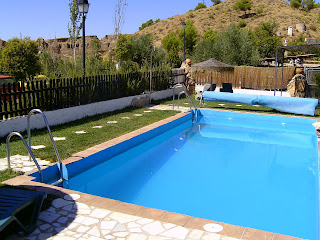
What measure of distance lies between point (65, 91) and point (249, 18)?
55.3m

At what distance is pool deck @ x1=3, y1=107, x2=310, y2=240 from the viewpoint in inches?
135

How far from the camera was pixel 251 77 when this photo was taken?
1962cm

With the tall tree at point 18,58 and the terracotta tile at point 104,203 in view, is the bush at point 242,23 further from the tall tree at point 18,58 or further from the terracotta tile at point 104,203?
the terracotta tile at point 104,203

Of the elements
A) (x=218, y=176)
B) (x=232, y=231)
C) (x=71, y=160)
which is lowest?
(x=218, y=176)

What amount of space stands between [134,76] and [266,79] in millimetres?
9414

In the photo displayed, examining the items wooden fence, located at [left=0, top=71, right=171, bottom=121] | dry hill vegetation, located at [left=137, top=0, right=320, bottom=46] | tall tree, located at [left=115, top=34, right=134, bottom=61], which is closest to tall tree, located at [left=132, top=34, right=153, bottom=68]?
tall tree, located at [left=115, top=34, right=134, bottom=61]

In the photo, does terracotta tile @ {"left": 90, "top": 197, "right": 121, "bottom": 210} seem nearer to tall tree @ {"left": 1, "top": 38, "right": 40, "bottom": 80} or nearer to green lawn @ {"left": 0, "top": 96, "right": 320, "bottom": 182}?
green lawn @ {"left": 0, "top": 96, "right": 320, "bottom": 182}

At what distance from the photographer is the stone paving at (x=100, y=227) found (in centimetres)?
342

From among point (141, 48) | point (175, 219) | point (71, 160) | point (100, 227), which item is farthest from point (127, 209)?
point (141, 48)

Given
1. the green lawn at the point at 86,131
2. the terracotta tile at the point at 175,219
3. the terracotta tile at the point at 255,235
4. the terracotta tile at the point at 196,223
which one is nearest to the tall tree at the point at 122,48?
the green lawn at the point at 86,131

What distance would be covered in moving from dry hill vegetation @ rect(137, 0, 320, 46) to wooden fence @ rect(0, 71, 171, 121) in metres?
44.3

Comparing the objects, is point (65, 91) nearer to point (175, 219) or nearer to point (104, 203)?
point (104, 203)

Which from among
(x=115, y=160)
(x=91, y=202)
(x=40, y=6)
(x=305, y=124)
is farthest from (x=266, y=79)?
(x=40, y=6)

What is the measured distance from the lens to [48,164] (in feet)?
18.5
